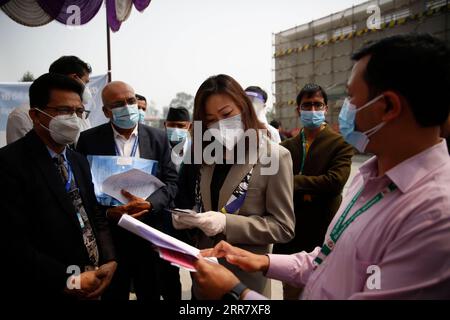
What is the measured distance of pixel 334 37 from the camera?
2145 cm

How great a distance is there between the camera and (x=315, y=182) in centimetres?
249

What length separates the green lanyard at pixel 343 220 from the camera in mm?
1038

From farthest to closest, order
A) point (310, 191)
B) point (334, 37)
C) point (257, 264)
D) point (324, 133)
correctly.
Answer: point (334, 37) < point (324, 133) < point (310, 191) < point (257, 264)

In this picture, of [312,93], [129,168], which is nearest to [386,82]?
[129,168]

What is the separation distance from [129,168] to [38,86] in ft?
2.29

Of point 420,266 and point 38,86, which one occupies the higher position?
point 38,86

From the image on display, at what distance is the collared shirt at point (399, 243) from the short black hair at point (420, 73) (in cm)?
13

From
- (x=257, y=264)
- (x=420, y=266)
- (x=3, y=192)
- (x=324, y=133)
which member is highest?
(x=324, y=133)

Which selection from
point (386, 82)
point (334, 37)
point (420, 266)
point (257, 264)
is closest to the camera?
point (420, 266)

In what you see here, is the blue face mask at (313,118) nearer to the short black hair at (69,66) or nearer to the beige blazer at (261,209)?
the beige blazer at (261,209)

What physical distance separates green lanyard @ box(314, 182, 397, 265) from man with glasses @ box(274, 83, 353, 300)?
4.31ft

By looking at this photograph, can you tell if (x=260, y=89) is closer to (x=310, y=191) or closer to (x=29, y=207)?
(x=310, y=191)

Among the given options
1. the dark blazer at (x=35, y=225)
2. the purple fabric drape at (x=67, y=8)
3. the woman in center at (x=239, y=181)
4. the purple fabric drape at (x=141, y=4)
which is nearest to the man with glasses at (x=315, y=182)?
the woman in center at (x=239, y=181)

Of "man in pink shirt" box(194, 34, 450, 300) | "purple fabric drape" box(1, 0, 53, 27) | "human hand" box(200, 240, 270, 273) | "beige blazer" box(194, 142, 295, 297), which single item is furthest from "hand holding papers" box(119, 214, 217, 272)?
"purple fabric drape" box(1, 0, 53, 27)
